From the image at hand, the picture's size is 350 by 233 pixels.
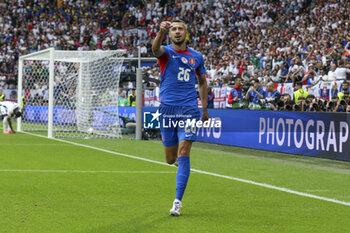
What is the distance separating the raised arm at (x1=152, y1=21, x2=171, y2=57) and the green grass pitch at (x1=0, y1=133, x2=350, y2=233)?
1.78 meters

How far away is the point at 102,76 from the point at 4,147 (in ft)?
19.5

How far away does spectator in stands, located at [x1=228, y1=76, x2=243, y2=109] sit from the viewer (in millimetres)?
16875

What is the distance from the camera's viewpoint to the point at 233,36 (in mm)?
31078

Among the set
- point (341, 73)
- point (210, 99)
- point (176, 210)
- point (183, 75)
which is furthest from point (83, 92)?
point (176, 210)

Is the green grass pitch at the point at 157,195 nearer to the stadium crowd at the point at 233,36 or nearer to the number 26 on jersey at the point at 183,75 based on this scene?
the number 26 on jersey at the point at 183,75

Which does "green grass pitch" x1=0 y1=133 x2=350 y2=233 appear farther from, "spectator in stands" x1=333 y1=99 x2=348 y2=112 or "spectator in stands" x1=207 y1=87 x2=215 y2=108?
"spectator in stands" x1=207 y1=87 x2=215 y2=108

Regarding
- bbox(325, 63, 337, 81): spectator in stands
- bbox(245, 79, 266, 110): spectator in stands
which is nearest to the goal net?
bbox(245, 79, 266, 110): spectator in stands

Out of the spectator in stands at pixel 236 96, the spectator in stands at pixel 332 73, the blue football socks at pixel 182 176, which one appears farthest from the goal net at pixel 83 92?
the blue football socks at pixel 182 176

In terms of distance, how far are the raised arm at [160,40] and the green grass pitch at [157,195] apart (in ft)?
5.85

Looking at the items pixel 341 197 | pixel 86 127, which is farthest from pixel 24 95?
pixel 341 197

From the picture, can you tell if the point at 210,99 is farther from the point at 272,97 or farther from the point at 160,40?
the point at 160,40

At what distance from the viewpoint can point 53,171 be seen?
1030 centimetres

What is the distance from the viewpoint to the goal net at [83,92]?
20.1 metres

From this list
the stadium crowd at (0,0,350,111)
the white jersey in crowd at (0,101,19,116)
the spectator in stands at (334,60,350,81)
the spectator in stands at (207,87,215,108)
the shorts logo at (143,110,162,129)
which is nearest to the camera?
the spectator in stands at (334,60,350,81)
